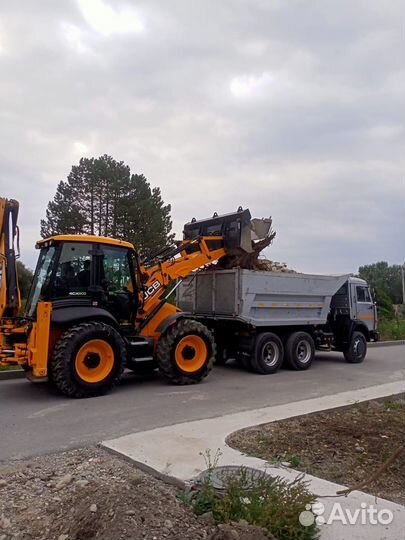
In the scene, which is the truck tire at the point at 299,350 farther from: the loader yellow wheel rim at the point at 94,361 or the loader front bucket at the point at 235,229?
the loader yellow wheel rim at the point at 94,361

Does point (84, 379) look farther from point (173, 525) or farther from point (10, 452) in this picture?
point (173, 525)

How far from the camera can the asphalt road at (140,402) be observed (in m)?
6.82

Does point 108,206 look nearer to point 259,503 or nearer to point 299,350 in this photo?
point 299,350

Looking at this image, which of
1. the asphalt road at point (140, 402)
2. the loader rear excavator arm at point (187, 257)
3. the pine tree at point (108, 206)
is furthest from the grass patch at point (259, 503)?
the pine tree at point (108, 206)

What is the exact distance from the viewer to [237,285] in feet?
39.9

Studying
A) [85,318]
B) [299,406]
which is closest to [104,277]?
[85,318]

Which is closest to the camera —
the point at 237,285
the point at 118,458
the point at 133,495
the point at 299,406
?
the point at 133,495

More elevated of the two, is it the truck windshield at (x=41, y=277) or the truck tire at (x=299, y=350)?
the truck windshield at (x=41, y=277)

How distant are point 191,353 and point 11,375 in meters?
3.99

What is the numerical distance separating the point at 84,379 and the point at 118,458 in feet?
12.5

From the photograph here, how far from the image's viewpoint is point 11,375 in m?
11.4

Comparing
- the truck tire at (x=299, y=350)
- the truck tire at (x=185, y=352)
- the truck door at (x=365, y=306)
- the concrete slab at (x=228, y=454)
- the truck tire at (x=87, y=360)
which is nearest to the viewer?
the concrete slab at (x=228, y=454)

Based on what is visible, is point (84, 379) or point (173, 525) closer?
point (173, 525)

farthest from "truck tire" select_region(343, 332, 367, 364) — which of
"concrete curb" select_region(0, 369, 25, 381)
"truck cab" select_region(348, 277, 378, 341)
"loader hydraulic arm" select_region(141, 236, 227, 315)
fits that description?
"concrete curb" select_region(0, 369, 25, 381)
